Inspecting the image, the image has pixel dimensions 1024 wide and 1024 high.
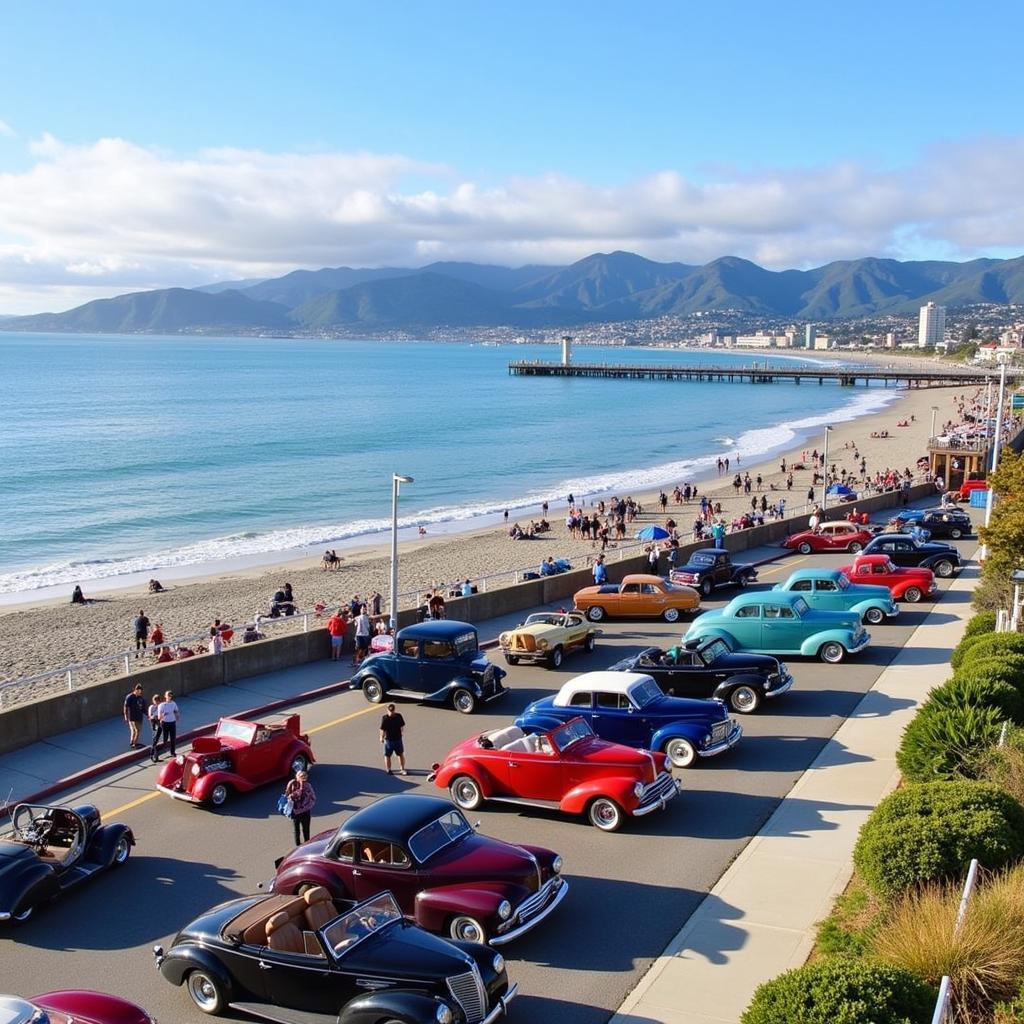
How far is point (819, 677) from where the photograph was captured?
21500 millimetres

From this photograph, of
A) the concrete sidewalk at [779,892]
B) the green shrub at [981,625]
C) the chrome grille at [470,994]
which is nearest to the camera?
the chrome grille at [470,994]

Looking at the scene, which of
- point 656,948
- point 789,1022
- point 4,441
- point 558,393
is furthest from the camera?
point 558,393

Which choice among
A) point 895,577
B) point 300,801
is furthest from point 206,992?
point 895,577

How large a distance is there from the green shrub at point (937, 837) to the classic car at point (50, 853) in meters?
8.75

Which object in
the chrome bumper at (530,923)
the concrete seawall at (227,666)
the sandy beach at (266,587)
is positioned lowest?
the sandy beach at (266,587)

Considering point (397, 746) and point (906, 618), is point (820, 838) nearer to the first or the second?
point (397, 746)

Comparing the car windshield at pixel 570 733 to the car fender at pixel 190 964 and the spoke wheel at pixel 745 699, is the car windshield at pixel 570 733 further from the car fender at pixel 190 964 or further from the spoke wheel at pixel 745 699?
the car fender at pixel 190 964

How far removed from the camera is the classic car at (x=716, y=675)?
19.2 meters

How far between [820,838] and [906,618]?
14325 mm

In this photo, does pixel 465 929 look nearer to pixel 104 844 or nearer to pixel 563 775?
pixel 563 775

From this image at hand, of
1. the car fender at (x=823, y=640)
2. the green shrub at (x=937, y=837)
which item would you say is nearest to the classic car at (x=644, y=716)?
the green shrub at (x=937, y=837)

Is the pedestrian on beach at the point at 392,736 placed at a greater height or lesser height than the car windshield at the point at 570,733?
lesser

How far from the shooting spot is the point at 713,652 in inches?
781

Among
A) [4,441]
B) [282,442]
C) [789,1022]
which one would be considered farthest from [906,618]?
[4,441]
